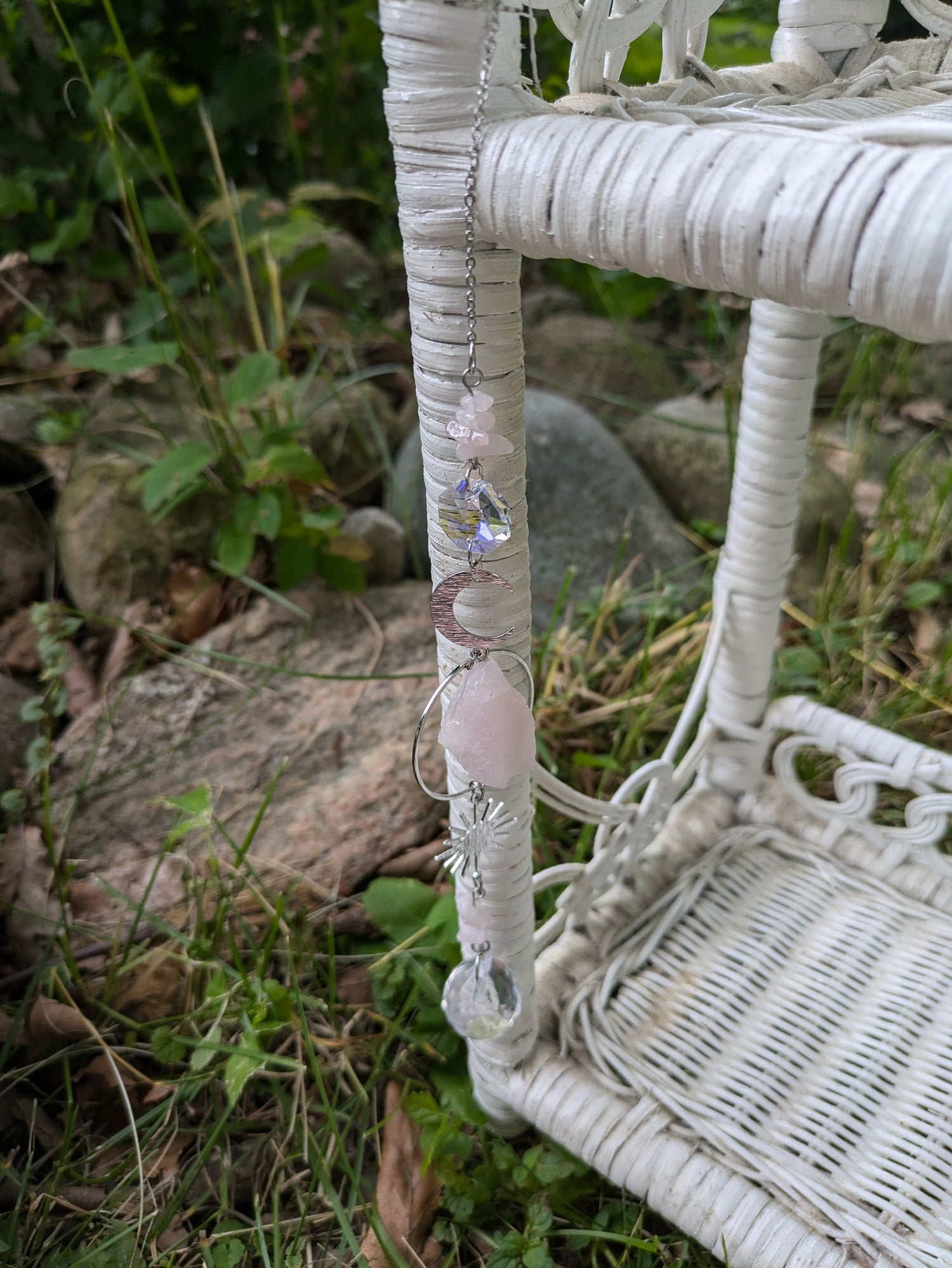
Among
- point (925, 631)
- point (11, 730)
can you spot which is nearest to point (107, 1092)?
point (11, 730)

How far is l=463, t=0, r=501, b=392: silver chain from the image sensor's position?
0.36 m

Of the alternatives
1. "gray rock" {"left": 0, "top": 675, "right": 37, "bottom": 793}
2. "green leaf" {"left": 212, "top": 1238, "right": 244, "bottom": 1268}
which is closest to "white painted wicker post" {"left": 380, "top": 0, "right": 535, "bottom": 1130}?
"green leaf" {"left": 212, "top": 1238, "right": 244, "bottom": 1268}

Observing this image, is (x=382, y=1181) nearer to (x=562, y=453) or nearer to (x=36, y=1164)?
(x=36, y=1164)

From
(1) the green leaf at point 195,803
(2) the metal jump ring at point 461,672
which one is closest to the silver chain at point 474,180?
(2) the metal jump ring at point 461,672

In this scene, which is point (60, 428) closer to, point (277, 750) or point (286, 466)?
point (286, 466)

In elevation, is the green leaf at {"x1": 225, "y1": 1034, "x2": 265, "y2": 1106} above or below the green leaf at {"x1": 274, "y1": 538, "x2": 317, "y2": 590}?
below

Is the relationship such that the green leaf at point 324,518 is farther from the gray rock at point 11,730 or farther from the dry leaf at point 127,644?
the gray rock at point 11,730

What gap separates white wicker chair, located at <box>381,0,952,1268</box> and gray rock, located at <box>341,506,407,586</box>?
50 cm

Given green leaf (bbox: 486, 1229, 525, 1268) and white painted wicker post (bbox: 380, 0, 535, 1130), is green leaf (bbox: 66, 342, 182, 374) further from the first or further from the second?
green leaf (bbox: 486, 1229, 525, 1268)

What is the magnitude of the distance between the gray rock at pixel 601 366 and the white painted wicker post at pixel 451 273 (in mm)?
1142

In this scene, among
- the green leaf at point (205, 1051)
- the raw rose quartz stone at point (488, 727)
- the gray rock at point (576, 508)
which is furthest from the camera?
the gray rock at point (576, 508)

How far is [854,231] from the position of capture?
0.99ft

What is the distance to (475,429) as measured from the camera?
406 mm

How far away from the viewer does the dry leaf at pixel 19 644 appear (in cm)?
Result: 108
